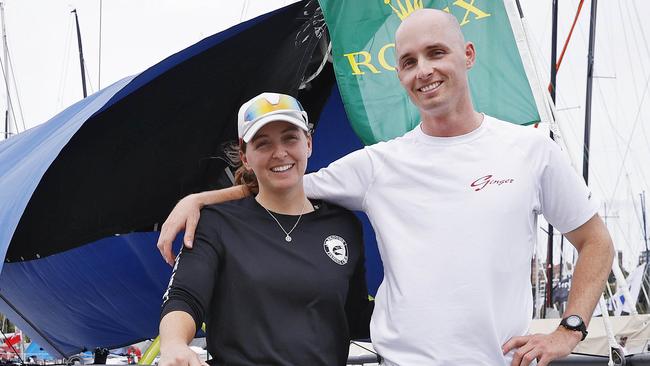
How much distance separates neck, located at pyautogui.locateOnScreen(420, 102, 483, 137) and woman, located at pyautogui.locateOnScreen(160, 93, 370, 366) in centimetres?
44

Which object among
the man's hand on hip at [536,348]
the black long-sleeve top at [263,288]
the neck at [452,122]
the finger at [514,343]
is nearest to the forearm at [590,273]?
the man's hand on hip at [536,348]

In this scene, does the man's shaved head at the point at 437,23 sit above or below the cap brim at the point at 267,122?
above

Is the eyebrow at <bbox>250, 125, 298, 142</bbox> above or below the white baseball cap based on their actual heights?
below

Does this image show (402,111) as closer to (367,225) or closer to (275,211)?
(367,225)

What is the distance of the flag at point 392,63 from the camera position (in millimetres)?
4406

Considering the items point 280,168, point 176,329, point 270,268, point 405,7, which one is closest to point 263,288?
point 270,268

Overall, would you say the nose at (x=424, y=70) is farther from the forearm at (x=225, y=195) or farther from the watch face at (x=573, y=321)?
the watch face at (x=573, y=321)

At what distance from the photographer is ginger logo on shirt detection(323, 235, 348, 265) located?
8.04ft

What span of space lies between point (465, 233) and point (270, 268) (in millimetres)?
632

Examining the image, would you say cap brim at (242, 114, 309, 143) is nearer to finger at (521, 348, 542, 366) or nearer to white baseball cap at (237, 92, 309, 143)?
white baseball cap at (237, 92, 309, 143)

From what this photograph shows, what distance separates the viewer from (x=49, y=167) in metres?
4.84

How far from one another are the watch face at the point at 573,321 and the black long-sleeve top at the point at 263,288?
733 mm

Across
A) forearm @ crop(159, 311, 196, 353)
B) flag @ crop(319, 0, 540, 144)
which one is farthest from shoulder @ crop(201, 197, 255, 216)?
flag @ crop(319, 0, 540, 144)

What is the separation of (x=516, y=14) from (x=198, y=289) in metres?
2.88
